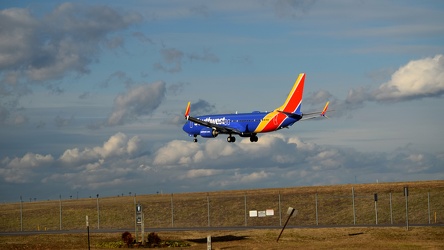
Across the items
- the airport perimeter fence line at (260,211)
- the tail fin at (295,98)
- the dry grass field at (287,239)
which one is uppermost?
the tail fin at (295,98)

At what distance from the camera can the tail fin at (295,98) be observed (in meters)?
82.1

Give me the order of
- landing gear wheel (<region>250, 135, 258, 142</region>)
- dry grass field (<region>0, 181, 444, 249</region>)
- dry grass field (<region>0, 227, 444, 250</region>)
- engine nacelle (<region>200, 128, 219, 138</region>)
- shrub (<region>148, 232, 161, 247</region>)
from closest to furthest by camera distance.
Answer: dry grass field (<region>0, 227, 444, 250</region>) → shrub (<region>148, 232, 161, 247</region>) → dry grass field (<region>0, 181, 444, 249</region>) → engine nacelle (<region>200, 128, 219, 138</region>) → landing gear wheel (<region>250, 135, 258, 142</region>)

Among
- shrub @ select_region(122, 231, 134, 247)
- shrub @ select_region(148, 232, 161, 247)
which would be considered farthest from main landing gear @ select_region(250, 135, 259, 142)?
shrub @ select_region(122, 231, 134, 247)

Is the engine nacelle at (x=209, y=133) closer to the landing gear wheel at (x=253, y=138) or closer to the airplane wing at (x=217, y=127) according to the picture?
the airplane wing at (x=217, y=127)

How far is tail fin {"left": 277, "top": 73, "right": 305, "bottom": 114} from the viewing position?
269 feet

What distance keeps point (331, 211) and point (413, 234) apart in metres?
24.9

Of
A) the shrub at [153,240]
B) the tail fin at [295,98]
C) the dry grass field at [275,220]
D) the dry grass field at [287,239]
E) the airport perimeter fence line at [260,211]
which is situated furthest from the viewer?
the tail fin at [295,98]

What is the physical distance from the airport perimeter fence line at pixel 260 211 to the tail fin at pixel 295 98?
30.8ft

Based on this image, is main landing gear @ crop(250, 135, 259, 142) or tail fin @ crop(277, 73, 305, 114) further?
main landing gear @ crop(250, 135, 259, 142)

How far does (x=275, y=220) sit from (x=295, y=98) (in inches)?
514

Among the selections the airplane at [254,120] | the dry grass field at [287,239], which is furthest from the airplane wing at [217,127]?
the dry grass field at [287,239]

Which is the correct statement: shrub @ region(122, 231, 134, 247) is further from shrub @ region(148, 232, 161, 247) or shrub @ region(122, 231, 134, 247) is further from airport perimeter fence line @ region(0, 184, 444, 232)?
airport perimeter fence line @ region(0, 184, 444, 232)

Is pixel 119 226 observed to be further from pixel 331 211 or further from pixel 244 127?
pixel 331 211

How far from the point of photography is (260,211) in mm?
71250
